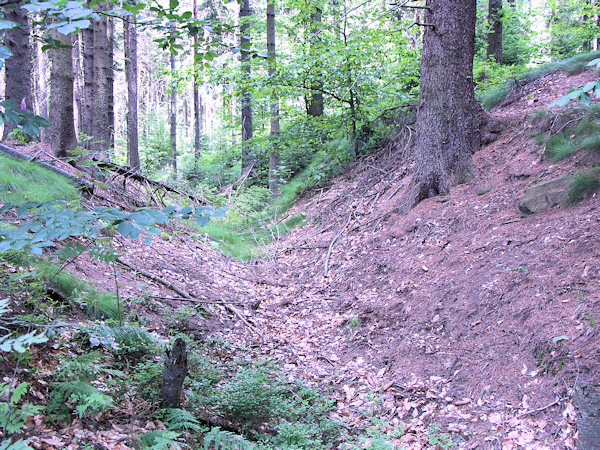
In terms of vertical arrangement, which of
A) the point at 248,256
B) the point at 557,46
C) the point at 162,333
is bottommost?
the point at 248,256

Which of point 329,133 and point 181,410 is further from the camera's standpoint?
point 329,133

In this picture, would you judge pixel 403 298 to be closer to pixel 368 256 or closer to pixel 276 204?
pixel 368 256

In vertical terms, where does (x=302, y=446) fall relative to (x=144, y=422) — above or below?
below

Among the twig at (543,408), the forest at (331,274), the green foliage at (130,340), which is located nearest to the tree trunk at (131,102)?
the forest at (331,274)

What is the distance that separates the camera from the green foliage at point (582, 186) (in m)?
4.99

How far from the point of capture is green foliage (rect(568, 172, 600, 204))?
4.99 metres

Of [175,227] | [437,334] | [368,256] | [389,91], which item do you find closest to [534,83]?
[389,91]

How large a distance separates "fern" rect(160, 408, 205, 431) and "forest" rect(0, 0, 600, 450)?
0.02 metres

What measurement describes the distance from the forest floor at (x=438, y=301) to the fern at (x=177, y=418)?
1.42 meters

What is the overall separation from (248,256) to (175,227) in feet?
5.56

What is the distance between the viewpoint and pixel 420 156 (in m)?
7.11

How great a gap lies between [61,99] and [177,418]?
6432 mm

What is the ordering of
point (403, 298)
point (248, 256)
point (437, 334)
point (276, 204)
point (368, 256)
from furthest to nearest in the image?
point (276, 204), point (248, 256), point (368, 256), point (403, 298), point (437, 334)

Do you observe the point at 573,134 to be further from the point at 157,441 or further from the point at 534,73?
the point at 157,441
